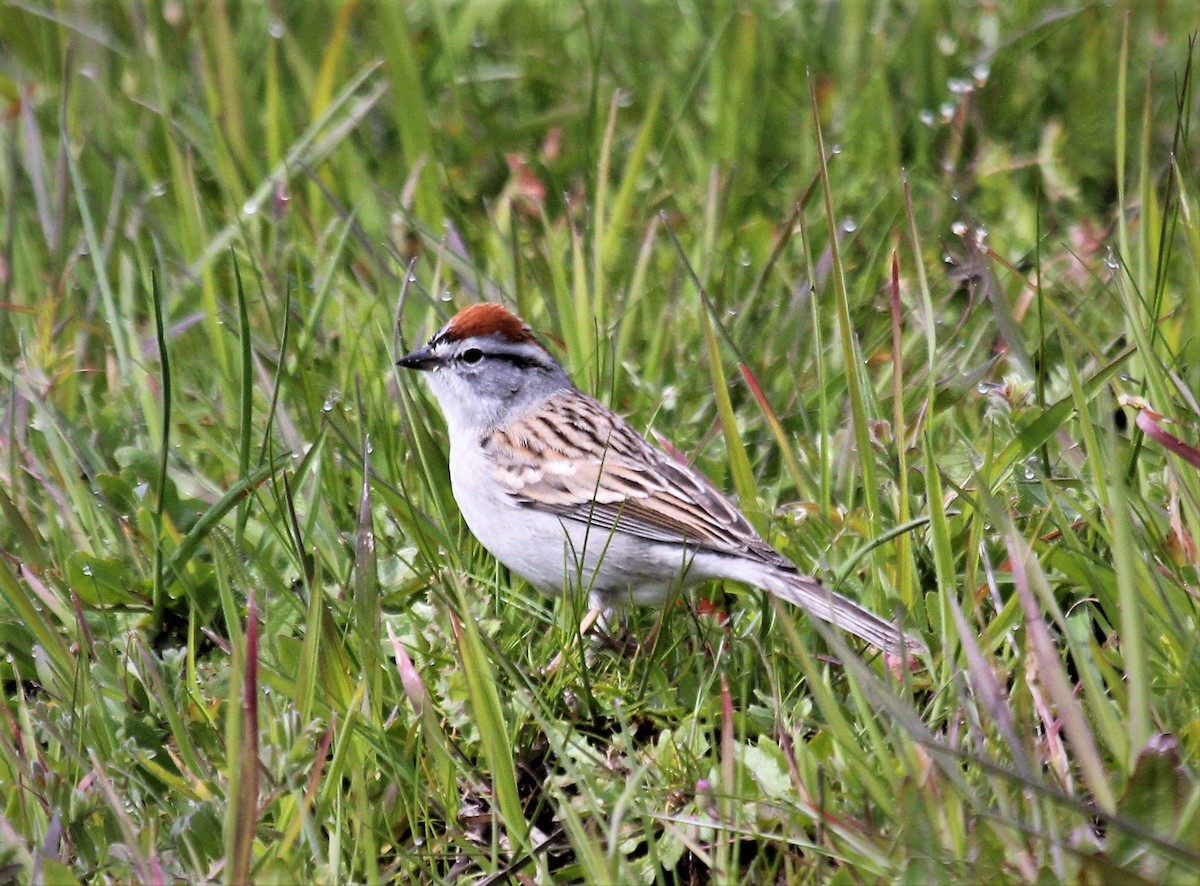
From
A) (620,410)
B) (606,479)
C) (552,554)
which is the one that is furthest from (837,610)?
(620,410)

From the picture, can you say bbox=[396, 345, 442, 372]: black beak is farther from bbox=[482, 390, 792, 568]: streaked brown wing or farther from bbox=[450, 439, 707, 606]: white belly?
bbox=[450, 439, 707, 606]: white belly

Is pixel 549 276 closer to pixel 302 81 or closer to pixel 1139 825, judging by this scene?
pixel 302 81

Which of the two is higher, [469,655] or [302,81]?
[302,81]

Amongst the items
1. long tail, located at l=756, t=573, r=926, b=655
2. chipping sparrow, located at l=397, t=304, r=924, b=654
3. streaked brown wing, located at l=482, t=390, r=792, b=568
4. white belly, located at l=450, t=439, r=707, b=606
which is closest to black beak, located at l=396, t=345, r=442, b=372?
chipping sparrow, located at l=397, t=304, r=924, b=654

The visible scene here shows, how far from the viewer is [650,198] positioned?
206 inches

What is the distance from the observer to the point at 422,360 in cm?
418

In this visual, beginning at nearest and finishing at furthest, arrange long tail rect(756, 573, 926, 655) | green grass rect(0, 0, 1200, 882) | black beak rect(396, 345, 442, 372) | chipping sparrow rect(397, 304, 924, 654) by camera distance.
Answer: green grass rect(0, 0, 1200, 882), long tail rect(756, 573, 926, 655), chipping sparrow rect(397, 304, 924, 654), black beak rect(396, 345, 442, 372)

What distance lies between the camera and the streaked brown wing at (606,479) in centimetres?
361

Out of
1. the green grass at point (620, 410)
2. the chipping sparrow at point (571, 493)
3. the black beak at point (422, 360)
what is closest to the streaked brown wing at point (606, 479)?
the chipping sparrow at point (571, 493)

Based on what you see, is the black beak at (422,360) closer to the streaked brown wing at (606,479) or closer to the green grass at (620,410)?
the green grass at (620,410)

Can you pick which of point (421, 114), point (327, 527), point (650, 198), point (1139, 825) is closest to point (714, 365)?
point (327, 527)

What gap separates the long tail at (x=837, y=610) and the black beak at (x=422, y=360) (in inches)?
49.6

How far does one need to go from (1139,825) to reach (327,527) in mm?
1929

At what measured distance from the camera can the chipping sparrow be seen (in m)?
3.42
